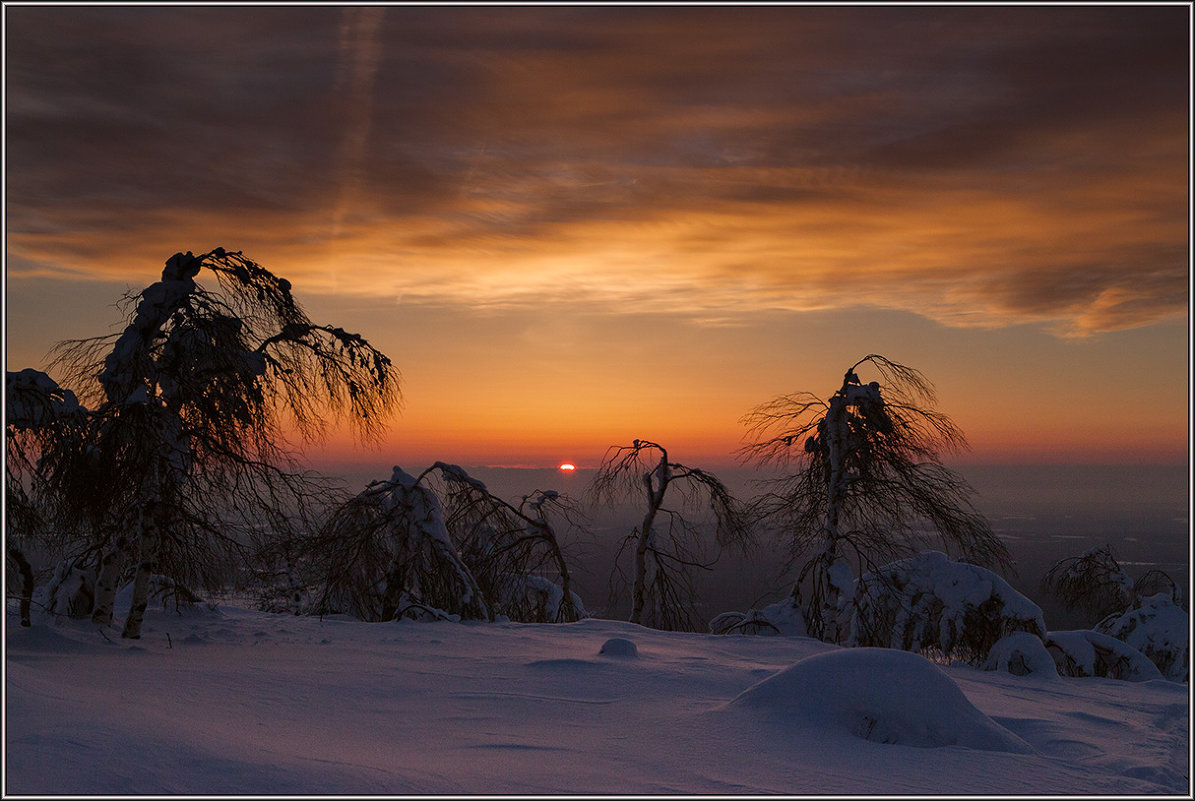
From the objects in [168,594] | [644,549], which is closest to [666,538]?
[644,549]

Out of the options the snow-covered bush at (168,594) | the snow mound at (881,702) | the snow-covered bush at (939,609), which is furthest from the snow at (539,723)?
the snow-covered bush at (939,609)

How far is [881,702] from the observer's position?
5.90 metres

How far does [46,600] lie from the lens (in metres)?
9.81

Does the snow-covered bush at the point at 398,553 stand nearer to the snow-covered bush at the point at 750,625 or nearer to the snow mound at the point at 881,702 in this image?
the snow-covered bush at the point at 750,625

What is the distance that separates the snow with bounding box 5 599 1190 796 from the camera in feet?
14.2

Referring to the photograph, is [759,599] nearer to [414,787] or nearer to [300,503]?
[300,503]

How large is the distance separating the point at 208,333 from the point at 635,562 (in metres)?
9.61

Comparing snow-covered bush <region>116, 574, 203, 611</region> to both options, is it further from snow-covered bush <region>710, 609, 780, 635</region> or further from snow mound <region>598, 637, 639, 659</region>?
snow-covered bush <region>710, 609, 780, 635</region>

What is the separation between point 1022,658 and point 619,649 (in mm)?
5494

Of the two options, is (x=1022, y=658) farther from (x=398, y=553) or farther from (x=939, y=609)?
(x=398, y=553)

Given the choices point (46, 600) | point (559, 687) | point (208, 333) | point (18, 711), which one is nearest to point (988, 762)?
point (559, 687)

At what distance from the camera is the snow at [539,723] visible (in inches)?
171

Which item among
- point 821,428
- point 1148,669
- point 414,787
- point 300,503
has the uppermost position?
point 821,428

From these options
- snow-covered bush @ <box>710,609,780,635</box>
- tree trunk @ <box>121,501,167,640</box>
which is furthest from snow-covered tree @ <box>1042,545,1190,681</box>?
tree trunk @ <box>121,501,167,640</box>
